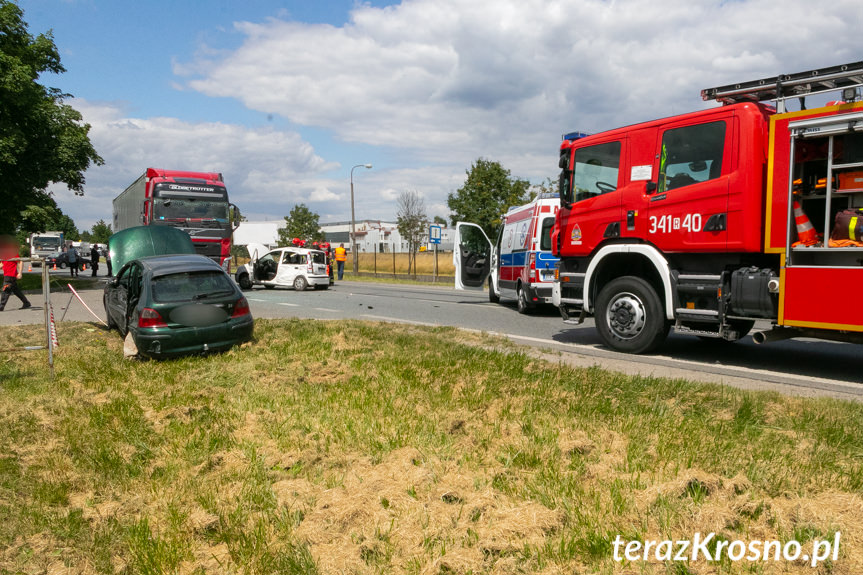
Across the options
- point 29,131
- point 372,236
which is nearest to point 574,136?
point 29,131

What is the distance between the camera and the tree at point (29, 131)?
71.9ft

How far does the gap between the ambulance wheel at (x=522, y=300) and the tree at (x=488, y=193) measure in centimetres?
2469

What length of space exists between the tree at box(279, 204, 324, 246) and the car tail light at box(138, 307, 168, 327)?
58922 mm

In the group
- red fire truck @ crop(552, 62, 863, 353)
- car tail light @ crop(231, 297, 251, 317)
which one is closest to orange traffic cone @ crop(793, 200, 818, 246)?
red fire truck @ crop(552, 62, 863, 353)

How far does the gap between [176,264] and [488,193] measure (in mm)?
31908

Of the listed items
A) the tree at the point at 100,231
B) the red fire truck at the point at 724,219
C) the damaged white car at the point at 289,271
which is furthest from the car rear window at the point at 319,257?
the tree at the point at 100,231

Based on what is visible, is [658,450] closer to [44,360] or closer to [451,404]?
[451,404]

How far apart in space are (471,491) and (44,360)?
7112 millimetres

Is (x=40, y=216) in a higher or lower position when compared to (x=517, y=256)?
higher

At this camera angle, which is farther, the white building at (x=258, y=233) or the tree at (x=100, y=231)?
the tree at (x=100, y=231)

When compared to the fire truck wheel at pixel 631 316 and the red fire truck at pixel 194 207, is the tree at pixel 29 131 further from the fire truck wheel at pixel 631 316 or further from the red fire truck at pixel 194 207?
the fire truck wheel at pixel 631 316

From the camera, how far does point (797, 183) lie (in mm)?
6898

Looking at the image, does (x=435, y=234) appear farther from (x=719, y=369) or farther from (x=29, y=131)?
(x=719, y=369)

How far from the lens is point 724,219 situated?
748 centimetres
